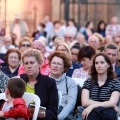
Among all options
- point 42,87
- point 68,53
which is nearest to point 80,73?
point 68,53

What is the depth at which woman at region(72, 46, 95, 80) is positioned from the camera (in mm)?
12188

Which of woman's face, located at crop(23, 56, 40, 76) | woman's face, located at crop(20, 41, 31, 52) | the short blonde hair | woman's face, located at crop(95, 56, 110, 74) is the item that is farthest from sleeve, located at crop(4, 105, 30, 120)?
woman's face, located at crop(20, 41, 31, 52)

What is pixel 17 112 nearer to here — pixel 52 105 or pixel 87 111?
pixel 52 105

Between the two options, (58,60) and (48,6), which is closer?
(58,60)

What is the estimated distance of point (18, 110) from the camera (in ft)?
28.6

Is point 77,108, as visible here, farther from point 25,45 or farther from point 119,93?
point 25,45

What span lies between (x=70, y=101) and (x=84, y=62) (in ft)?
7.51

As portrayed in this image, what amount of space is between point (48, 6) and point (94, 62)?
2151 centimetres

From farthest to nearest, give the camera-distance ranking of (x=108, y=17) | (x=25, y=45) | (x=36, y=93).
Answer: (x=108, y=17), (x=25, y=45), (x=36, y=93)

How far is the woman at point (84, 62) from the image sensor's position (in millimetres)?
12188

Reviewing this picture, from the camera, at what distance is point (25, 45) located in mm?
15039

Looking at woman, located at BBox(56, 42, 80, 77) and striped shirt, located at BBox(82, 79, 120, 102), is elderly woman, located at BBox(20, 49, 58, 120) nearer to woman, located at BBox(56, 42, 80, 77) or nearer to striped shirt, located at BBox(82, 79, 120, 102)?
striped shirt, located at BBox(82, 79, 120, 102)

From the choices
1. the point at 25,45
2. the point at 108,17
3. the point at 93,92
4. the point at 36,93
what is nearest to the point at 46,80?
the point at 36,93

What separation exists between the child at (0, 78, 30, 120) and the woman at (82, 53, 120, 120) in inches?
53.5
